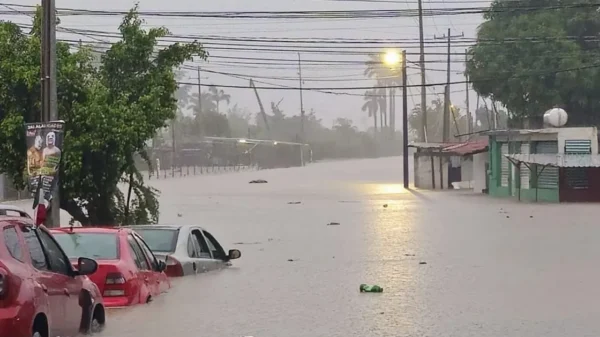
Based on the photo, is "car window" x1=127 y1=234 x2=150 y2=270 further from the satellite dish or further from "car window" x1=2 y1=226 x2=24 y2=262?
the satellite dish

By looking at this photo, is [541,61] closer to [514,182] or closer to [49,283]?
[514,182]

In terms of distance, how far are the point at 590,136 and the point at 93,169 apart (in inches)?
1103

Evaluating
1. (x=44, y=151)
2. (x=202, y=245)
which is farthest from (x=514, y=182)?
(x=44, y=151)

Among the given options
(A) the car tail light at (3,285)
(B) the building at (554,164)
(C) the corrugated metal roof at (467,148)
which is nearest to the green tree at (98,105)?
(A) the car tail light at (3,285)

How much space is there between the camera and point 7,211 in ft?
30.1

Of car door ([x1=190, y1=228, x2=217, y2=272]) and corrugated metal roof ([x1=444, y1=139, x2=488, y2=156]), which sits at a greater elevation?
corrugated metal roof ([x1=444, y1=139, x2=488, y2=156])

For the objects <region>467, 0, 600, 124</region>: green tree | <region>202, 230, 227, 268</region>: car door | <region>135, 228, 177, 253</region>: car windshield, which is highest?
<region>467, 0, 600, 124</region>: green tree

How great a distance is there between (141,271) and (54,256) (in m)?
3.91

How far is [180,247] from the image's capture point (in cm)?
1573

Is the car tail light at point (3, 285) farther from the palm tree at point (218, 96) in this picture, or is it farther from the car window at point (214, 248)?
the palm tree at point (218, 96)

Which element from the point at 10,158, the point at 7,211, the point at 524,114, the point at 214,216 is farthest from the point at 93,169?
the point at 524,114

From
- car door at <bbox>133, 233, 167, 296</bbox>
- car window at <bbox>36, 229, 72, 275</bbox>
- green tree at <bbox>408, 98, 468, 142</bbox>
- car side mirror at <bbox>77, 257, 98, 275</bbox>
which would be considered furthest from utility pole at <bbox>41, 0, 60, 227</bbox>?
green tree at <bbox>408, 98, 468, 142</bbox>

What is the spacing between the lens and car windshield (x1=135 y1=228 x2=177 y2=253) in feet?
51.4

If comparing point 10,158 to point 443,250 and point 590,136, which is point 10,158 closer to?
point 443,250
